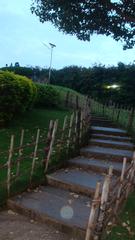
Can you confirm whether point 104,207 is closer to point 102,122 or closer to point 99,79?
point 102,122

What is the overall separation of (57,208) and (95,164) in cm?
236

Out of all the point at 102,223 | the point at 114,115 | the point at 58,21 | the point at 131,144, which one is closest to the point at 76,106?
the point at 114,115

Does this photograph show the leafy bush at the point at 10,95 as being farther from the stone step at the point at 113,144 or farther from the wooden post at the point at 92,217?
the wooden post at the point at 92,217

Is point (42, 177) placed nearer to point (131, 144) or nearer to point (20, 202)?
point (20, 202)

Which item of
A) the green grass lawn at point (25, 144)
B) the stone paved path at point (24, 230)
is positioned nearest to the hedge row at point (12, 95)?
the green grass lawn at point (25, 144)

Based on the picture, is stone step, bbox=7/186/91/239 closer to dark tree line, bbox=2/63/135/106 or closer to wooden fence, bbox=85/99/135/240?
wooden fence, bbox=85/99/135/240

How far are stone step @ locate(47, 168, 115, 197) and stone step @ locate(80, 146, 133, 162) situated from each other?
1.02 meters

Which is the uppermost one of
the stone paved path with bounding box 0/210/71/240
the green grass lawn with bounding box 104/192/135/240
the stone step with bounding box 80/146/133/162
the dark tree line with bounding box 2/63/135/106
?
the dark tree line with bounding box 2/63/135/106

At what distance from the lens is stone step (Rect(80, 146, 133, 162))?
28.1 ft

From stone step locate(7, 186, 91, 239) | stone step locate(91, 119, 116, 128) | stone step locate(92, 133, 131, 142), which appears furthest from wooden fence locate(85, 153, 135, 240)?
stone step locate(91, 119, 116, 128)

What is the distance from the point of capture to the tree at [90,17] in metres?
10.7

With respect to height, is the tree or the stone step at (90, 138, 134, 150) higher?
the tree

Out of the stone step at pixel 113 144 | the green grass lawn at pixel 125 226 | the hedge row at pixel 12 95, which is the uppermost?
the hedge row at pixel 12 95

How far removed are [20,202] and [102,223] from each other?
6.09ft
